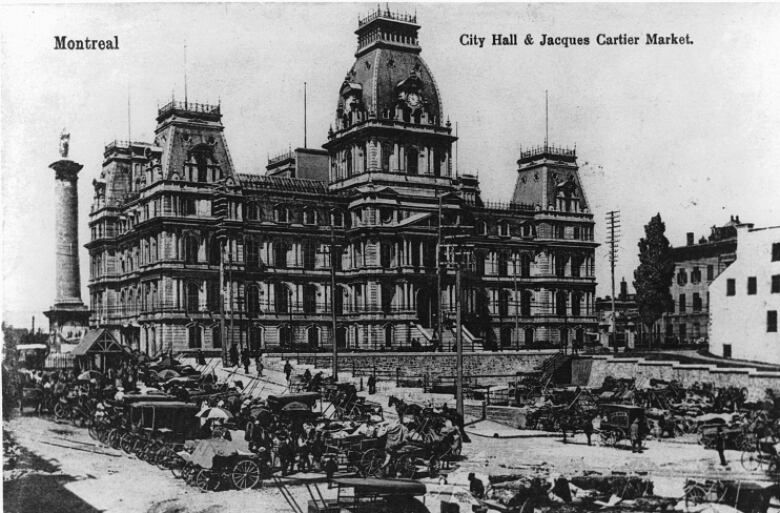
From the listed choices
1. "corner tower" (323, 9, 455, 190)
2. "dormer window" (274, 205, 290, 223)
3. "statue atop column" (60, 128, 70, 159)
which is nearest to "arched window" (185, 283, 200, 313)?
"dormer window" (274, 205, 290, 223)

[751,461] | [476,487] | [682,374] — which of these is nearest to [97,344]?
[476,487]

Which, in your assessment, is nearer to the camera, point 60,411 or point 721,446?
point 721,446

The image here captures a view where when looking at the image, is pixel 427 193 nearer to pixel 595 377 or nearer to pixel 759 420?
pixel 595 377

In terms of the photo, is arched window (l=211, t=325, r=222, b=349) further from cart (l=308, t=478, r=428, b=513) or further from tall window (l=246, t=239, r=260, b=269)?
cart (l=308, t=478, r=428, b=513)

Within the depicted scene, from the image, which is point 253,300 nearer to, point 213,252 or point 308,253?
point 213,252

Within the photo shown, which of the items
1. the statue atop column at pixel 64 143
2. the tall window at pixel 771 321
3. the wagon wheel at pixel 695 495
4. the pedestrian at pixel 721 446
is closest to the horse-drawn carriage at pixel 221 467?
the statue atop column at pixel 64 143

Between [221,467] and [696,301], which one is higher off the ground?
[696,301]

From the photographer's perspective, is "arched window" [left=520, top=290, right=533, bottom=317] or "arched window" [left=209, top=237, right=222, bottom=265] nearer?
"arched window" [left=209, top=237, right=222, bottom=265]
